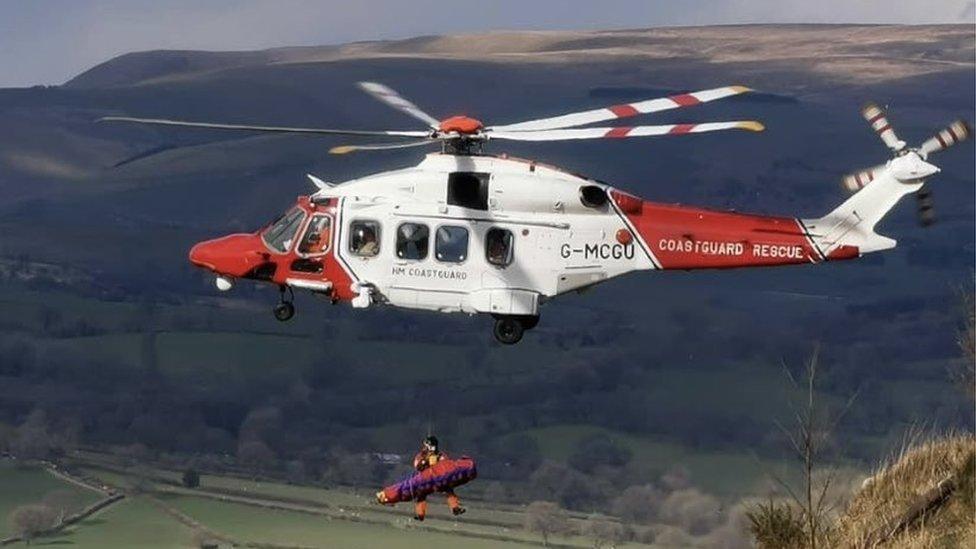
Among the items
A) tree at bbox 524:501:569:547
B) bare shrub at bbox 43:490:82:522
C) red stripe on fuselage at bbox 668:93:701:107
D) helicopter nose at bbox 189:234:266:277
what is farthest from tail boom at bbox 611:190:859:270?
bare shrub at bbox 43:490:82:522

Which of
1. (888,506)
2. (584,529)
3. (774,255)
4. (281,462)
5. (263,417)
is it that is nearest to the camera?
(888,506)

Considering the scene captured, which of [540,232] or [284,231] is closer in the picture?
[540,232]

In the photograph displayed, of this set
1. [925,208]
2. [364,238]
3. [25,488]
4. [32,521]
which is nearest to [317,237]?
[364,238]

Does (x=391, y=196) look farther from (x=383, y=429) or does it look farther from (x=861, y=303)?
(x=861, y=303)

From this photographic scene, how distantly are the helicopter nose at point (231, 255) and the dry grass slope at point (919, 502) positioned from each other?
1095 cm

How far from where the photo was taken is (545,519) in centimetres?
13112

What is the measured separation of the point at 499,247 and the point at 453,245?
0.72 metres

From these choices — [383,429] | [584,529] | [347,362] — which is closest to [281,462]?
[383,429]

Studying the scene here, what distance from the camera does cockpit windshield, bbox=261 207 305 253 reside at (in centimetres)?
3997

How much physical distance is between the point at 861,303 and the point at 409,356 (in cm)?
4139

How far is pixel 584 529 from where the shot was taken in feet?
429

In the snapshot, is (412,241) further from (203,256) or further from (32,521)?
(32,521)

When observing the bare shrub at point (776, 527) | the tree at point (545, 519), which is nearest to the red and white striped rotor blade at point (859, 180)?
the bare shrub at point (776, 527)

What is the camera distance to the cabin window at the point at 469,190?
38.2 meters
